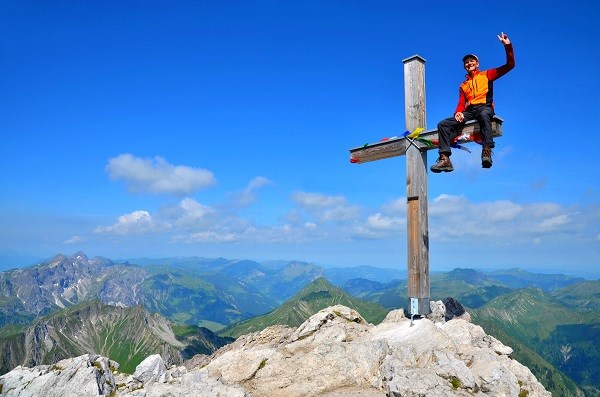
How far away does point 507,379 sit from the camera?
9133 mm

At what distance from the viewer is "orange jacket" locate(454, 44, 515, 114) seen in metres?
10.2

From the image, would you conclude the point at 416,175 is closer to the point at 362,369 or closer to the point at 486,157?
the point at 486,157

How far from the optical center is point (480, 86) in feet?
34.4

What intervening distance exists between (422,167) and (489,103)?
240cm

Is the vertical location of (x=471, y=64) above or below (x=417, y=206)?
above

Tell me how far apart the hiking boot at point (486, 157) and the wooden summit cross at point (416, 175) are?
905 mm

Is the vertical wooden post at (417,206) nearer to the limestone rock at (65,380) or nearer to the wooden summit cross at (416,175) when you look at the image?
the wooden summit cross at (416,175)

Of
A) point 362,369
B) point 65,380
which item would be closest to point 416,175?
point 362,369

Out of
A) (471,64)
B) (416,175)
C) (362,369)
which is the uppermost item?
(471,64)

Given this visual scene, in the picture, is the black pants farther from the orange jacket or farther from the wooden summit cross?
the wooden summit cross

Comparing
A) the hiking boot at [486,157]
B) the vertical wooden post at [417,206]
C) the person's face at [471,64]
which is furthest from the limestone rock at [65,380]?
the person's face at [471,64]

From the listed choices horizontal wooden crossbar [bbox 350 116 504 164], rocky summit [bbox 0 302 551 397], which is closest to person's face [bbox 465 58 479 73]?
horizontal wooden crossbar [bbox 350 116 504 164]

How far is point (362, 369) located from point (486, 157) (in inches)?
235

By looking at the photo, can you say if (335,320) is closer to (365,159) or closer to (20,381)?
(365,159)
